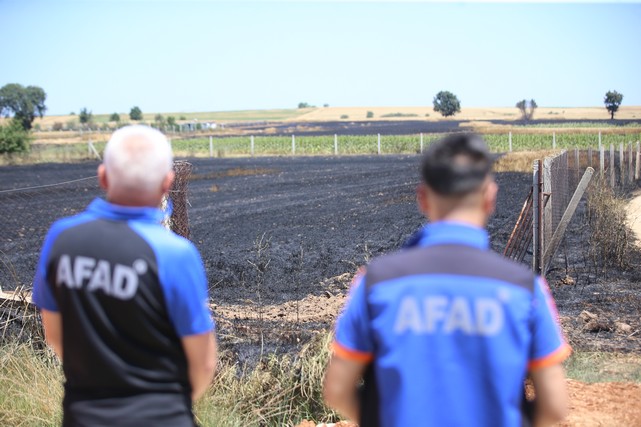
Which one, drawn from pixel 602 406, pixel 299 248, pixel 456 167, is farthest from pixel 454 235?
pixel 299 248

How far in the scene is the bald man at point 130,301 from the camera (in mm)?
2592

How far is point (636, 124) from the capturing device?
40.6 meters

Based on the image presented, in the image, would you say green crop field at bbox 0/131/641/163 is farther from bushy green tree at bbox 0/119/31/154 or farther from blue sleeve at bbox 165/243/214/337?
blue sleeve at bbox 165/243/214/337

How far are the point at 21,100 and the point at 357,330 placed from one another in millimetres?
123377

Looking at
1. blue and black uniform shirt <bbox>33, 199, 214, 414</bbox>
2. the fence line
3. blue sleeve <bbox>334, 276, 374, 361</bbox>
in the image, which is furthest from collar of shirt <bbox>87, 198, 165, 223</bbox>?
the fence line

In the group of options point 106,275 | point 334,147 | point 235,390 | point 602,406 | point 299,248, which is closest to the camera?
point 106,275

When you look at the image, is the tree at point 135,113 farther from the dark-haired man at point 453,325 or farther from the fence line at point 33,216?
the dark-haired man at point 453,325

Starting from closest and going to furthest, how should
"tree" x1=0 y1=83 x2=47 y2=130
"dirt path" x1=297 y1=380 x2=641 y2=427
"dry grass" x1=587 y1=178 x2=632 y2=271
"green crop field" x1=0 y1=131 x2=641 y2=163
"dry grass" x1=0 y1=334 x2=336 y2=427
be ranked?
"dirt path" x1=297 y1=380 x2=641 y2=427 < "dry grass" x1=0 y1=334 x2=336 y2=427 < "dry grass" x1=587 y1=178 x2=632 y2=271 < "green crop field" x1=0 y1=131 x2=641 y2=163 < "tree" x1=0 y1=83 x2=47 y2=130

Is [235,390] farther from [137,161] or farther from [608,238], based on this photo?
[608,238]

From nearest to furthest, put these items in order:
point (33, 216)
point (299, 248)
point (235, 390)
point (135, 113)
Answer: point (235, 390), point (299, 248), point (33, 216), point (135, 113)

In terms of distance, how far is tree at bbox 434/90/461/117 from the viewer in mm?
121500

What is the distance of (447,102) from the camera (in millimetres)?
121375

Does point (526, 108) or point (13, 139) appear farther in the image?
point (526, 108)

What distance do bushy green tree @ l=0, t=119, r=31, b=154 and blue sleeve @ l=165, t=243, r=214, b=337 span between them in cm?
4854
